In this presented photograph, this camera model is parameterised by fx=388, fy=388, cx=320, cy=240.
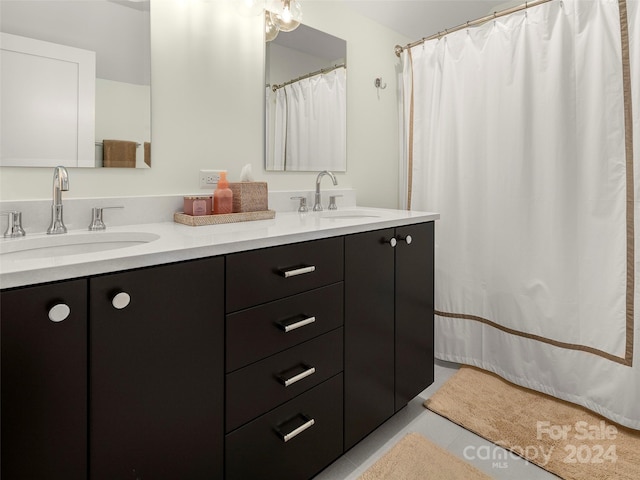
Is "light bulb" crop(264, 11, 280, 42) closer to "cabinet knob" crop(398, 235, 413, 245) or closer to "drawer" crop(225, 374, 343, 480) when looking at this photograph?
"cabinet knob" crop(398, 235, 413, 245)

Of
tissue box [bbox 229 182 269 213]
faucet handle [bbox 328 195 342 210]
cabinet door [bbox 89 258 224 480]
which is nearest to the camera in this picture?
cabinet door [bbox 89 258 224 480]

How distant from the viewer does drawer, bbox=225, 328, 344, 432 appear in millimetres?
1083

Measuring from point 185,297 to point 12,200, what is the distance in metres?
0.71

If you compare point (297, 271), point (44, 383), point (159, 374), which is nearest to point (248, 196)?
point (297, 271)

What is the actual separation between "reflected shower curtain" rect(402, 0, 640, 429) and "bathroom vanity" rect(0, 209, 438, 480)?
0.73 meters

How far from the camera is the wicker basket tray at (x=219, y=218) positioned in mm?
1407

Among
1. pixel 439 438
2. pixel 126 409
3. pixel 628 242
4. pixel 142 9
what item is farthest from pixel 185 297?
pixel 628 242

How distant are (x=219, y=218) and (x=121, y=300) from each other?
0.64 meters

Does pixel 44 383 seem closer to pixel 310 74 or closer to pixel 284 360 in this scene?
pixel 284 360

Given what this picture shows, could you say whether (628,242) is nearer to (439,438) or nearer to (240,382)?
(439,438)

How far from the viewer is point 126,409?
0.88 m

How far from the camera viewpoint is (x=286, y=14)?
5.82 ft

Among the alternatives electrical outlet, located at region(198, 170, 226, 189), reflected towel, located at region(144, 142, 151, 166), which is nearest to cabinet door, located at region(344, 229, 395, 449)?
electrical outlet, located at region(198, 170, 226, 189)

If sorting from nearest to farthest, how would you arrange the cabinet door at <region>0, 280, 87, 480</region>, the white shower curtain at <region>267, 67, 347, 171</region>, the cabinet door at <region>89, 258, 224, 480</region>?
the cabinet door at <region>0, 280, 87, 480</region> → the cabinet door at <region>89, 258, 224, 480</region> → the white shower curtain at <region>267, 67, 347, 171</region>
